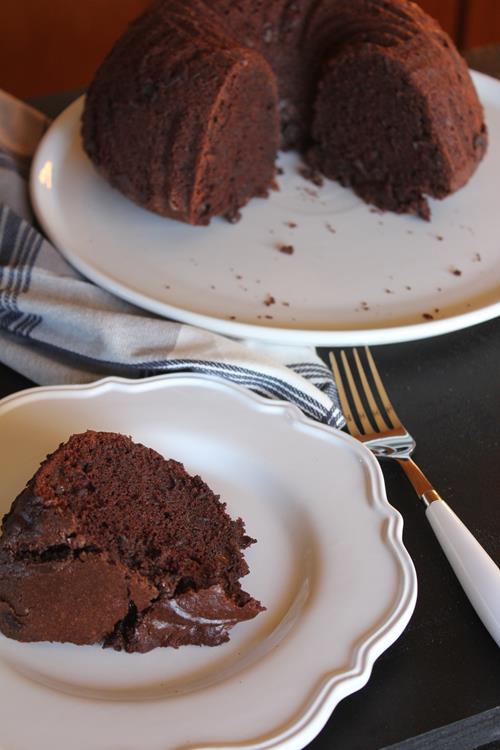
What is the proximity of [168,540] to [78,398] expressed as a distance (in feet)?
1.10

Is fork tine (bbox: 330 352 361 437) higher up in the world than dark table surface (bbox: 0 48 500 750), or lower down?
lower down

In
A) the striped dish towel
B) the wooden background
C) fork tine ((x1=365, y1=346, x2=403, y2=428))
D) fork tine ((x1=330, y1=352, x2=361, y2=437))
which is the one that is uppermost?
fork tine ((x1=365, y1=346, x2=403, y2=428))

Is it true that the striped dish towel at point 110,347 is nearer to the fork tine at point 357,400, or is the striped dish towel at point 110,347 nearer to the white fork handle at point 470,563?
the fork tine at point 357,400

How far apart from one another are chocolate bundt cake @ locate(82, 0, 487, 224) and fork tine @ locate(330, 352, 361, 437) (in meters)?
0.51

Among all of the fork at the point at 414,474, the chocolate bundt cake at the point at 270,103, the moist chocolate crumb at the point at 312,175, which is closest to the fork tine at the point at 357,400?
the fork at the point at 414,474

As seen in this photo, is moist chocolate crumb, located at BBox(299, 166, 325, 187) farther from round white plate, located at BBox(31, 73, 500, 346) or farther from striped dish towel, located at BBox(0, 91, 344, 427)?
striped dish towel, located at BBox(0, 91, 344, 427)

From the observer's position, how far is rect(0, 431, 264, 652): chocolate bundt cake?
1.19m

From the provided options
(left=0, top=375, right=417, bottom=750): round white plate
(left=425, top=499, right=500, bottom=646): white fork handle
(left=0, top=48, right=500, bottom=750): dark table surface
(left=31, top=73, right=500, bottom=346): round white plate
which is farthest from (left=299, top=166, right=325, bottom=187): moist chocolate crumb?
(left=425, top=499, right=500, bottom=646): white fork handle

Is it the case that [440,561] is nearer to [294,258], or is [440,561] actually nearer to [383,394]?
[383,394]

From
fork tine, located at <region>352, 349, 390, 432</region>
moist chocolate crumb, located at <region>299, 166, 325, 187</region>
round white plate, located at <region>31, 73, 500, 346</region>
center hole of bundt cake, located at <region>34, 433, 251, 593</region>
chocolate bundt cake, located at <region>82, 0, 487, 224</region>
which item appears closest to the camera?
center hole of bundt cake, located at <region>34, 433, 251, 593</region>

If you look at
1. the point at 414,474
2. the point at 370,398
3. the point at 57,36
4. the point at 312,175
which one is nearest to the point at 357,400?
the point at 370,398

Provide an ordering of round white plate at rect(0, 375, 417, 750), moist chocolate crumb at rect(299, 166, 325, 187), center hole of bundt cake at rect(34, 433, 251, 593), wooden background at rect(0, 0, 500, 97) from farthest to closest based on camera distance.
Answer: wooden background at rect(0, 0, 500, 97), moist chocolate crumb at rect(299, 166, 325, 187), center hole of bundt cake at rect(34, 433, 251, 593), round white plate at rect(0, 375, 417, 750)

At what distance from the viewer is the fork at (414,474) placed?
49.7 inches

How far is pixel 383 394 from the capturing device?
5.46 ft
